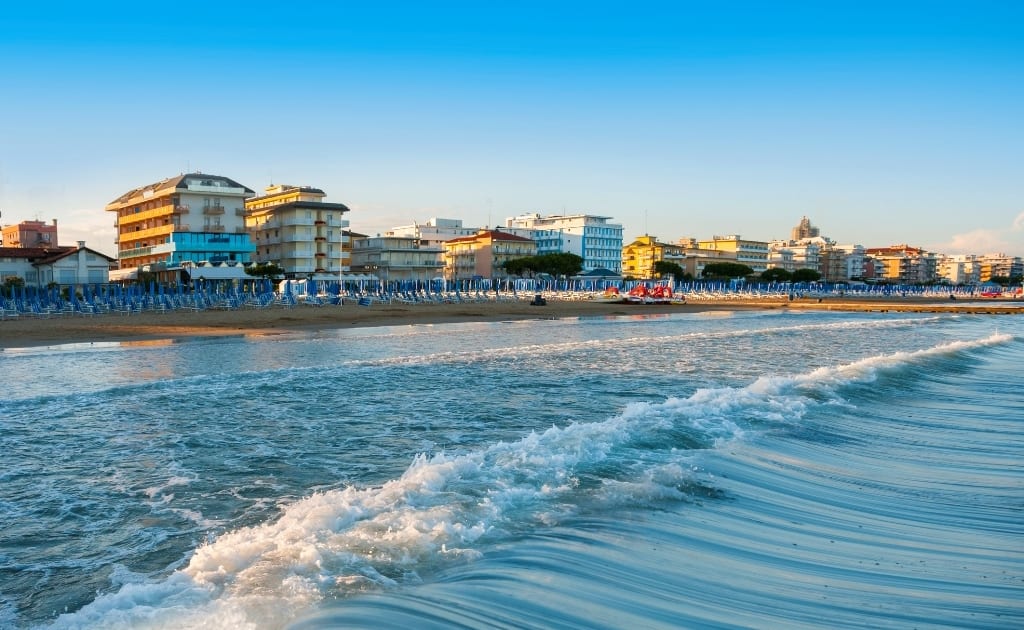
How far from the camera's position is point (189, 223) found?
6309 centimetres

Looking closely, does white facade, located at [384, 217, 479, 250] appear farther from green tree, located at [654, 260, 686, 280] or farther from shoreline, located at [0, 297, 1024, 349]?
shoreline, located at [0, 297, 1024, 349]

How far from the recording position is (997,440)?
8.98 m

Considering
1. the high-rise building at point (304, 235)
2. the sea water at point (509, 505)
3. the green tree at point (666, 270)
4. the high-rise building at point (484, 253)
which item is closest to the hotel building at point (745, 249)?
the green tree at point (666, 270)

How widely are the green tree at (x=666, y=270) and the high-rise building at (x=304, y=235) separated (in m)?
50.2

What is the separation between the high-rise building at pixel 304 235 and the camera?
68188 mm

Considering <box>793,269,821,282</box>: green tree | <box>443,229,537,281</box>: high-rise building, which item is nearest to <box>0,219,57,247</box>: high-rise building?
<box>443,229,537,281</box>: high-rise building

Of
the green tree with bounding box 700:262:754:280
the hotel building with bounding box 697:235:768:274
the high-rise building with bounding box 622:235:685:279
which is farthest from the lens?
the hotel building with bounding box 697:235:768:274

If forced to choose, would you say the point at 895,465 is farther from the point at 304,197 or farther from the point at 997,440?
the point at 304,197

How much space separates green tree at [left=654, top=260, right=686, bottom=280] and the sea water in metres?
94.8

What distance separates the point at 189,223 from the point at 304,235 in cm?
944

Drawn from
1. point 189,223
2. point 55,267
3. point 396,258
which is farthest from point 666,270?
point 55,267

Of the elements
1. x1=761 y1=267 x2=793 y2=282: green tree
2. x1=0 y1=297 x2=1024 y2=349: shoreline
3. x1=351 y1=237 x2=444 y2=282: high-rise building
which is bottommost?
x1=0 y1=297 x2=1024 y2=349: shoreline

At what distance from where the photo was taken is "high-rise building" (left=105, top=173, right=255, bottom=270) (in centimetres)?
6028

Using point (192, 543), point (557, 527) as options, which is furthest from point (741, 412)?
point (192, 543)
